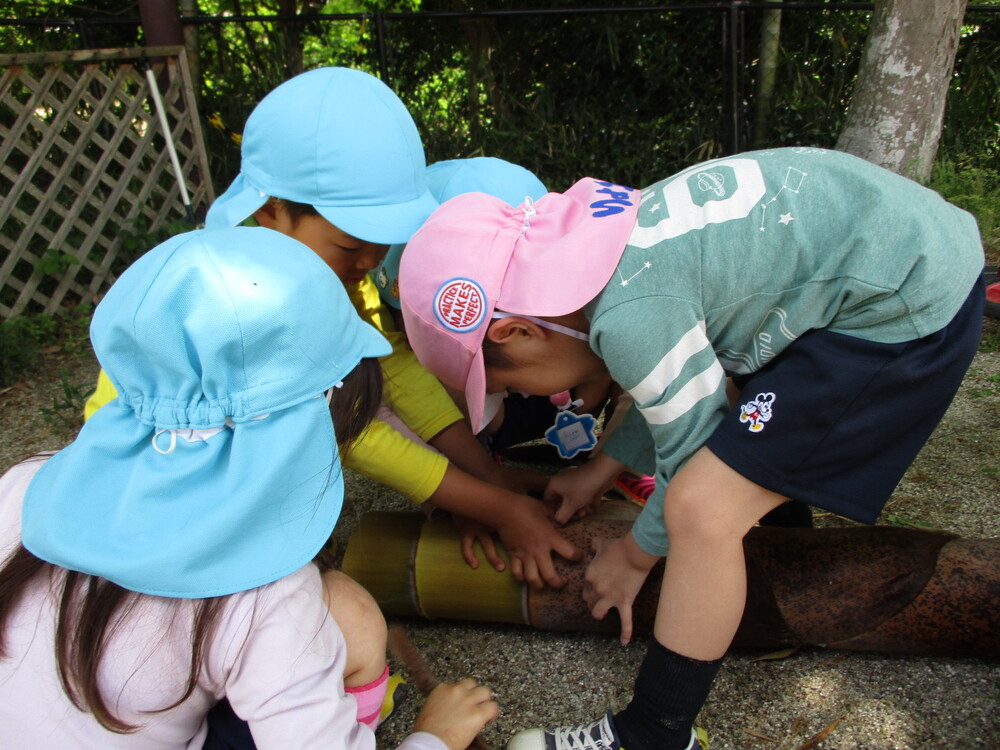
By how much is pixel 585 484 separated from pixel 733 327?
555 millimetres

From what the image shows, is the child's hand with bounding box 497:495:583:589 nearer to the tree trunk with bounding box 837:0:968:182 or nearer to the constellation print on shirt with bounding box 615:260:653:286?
the constellation print on shirt with bounding box 615:260:653:286

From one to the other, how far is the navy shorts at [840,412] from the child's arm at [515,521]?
487 mm

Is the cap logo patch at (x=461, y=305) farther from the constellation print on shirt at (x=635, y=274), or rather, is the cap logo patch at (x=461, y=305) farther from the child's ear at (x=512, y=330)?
the constellation print on shirt at (x=635, y=274)

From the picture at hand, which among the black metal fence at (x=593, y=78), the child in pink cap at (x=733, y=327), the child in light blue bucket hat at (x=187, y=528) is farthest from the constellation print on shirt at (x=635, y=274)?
the black metal fence at (x=593, y=78)

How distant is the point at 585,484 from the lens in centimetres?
174

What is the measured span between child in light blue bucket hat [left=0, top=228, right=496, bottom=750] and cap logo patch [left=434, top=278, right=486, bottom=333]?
30 cm

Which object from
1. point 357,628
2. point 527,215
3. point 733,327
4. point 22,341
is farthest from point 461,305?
point 22,341

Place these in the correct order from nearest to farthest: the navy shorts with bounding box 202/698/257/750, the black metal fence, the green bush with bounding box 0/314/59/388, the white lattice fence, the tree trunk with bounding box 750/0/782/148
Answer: the navy shorts with bounding box 202/698/257/750
the green bush with bounding box 0/314/59/388
the white lattice fence
the tree trunk with bounding box 750/0/782/148
the black metal fence

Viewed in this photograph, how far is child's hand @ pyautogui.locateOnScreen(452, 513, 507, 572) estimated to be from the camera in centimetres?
165

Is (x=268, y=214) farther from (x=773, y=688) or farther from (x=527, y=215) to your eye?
(x=773, y=688)

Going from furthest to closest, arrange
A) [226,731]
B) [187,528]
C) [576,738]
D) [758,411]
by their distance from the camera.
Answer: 1. [576,738]
2. [758,411]
3. [226,731]
4. [187,528]

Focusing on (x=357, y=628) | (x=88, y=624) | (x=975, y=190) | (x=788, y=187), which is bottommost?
(x=975, y=190)

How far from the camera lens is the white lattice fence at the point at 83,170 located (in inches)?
149

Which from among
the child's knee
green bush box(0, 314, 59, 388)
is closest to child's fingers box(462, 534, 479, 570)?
the child's knee
